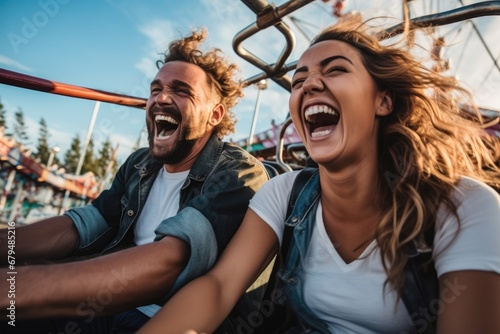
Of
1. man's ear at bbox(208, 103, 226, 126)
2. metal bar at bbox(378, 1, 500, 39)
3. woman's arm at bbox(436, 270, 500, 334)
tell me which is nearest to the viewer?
woman's arm at bbox(436, 270, 500, 334)

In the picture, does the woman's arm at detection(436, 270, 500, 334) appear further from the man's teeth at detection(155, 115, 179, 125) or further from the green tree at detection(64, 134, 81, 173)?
the green tree at detection(64, 134, 81, 173)

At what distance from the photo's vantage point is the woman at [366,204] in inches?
35.9

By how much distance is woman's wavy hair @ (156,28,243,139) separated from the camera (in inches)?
77.4

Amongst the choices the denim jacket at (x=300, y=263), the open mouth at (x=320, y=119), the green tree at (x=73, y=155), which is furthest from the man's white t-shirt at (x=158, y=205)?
the green tree at (x=73, y=155)

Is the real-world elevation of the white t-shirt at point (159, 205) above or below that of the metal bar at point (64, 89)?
below

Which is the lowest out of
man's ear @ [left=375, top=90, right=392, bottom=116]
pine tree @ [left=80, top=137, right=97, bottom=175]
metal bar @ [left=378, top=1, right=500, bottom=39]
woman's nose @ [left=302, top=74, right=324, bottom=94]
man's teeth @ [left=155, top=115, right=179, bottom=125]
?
pine tree @ [left=80, top=137, right=97, bottom=175]

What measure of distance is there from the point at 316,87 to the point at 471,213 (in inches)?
27.1

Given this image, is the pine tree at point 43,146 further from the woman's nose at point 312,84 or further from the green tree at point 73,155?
the woman's nose at point 312,84

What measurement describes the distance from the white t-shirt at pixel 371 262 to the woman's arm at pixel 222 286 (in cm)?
7

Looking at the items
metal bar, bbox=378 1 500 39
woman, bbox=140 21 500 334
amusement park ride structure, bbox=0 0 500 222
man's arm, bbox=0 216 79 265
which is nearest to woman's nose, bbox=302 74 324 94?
woman, bbox=140 21 500 334

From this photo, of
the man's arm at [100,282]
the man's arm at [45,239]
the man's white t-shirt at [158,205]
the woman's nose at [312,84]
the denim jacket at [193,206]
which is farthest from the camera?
the man's white t-shirt at [158,205]

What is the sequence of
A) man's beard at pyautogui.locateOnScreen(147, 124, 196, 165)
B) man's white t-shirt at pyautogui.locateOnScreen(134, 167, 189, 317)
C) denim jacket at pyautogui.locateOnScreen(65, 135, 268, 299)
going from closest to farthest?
denim jacket at pyautogui.locateOnScreen(65, 135, 268, 299) → man's white t-shirt at pyautogui.locateOnScreen(134, 167, 189, 317) → man's beard at pyautogui.locateOnScreen(147, 124, 196, 165)

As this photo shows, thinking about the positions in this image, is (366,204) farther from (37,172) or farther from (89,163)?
(89,163)

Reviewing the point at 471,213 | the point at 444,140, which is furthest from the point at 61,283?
the point at 444,140
